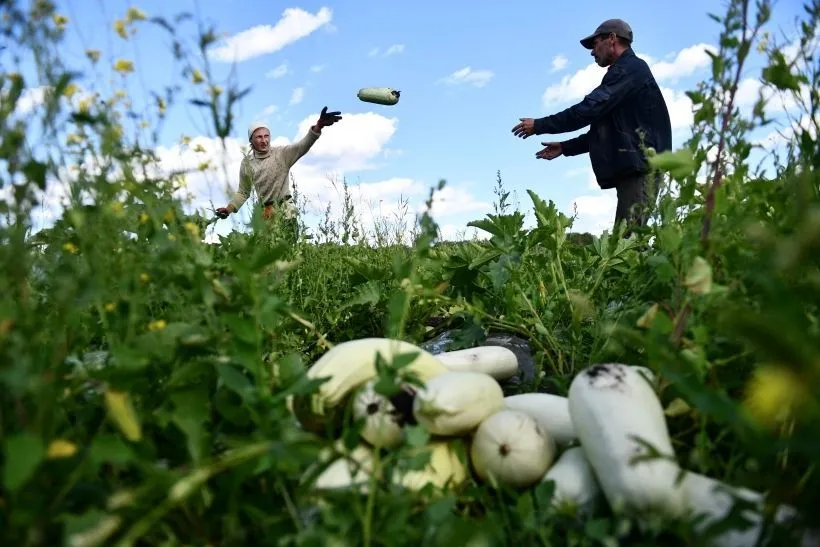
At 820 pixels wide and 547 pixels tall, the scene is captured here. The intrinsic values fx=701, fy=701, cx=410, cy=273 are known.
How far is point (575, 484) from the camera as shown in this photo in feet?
5.38

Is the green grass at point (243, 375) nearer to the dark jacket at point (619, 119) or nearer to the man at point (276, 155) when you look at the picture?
the dark jacket at point (619, 119)

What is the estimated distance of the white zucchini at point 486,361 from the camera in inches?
98.7

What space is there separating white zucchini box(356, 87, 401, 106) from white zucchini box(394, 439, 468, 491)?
21.2 feet

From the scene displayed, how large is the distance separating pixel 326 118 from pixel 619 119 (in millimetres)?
4013

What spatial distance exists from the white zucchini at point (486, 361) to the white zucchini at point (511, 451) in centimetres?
67

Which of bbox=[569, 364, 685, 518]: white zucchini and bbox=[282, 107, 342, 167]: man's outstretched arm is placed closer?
bbox=[569, 364, 685, 518]: white zucchini

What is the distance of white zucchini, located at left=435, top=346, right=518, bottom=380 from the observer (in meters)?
2.51

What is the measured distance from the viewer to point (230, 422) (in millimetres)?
1735

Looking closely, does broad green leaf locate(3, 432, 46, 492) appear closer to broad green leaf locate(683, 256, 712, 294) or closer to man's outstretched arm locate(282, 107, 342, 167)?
broad green leaf locate(683, 256, 712, 294)

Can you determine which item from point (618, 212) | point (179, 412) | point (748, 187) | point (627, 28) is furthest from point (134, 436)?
point (627, 28)

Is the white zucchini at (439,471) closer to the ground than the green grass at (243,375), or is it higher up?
closer to the ground

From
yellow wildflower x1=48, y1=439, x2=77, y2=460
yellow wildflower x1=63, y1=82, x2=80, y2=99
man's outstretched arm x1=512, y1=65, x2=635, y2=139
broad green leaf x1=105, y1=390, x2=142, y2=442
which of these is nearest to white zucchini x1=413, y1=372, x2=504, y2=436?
broad green leaf x1=105, y1=390, x2=142, y2=442

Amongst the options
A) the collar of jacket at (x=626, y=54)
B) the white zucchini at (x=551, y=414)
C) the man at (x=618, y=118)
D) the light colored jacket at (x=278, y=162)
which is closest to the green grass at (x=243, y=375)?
the white zucchini at (x=551, y=414)

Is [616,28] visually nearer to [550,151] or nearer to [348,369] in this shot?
[550,151]
